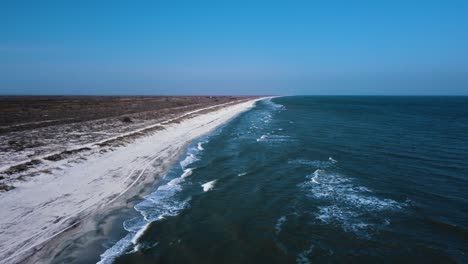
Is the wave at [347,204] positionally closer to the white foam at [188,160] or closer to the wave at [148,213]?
the wave at [148,213]

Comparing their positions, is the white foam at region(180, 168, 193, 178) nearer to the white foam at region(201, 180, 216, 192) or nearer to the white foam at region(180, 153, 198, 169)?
the white foam at region(180, 153, 198, 169)

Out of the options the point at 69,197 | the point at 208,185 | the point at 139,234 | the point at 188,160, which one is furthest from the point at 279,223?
the point at 188,160

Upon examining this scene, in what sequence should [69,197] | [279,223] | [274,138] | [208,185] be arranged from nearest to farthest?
[279,223], [69,197], [208,185], [274,138]

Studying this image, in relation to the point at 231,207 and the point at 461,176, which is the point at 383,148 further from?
the point at 231,207

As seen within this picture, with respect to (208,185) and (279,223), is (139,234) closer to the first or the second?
(279,223)

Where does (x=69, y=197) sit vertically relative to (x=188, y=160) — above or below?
above

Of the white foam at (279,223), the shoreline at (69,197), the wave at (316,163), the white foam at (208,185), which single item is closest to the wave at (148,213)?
the shoreline at (69,197)

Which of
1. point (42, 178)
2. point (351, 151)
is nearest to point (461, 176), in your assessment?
point (351, 151)

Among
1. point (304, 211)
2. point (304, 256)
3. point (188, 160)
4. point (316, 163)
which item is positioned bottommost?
point (304, 256)
